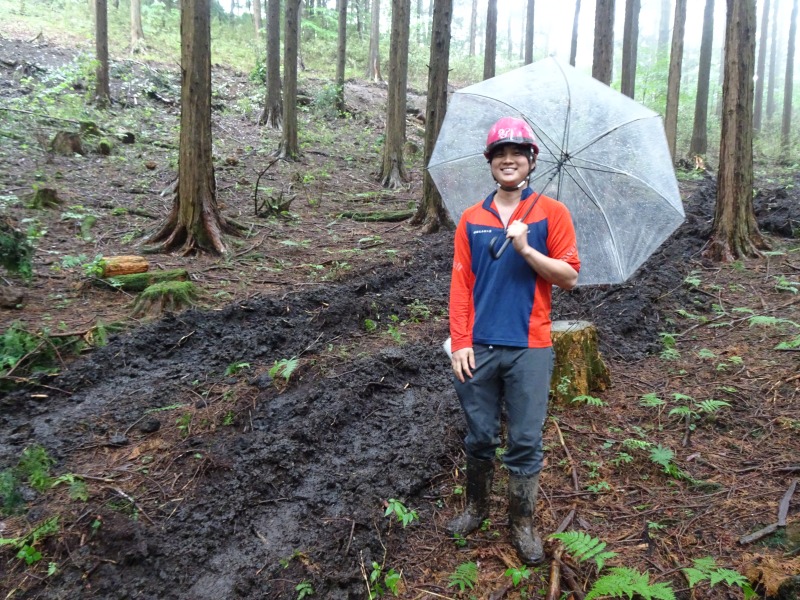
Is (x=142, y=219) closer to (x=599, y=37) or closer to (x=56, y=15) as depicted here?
(x=599, y=37)

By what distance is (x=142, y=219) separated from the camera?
9.48m

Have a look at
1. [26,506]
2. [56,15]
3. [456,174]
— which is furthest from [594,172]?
[56,15]

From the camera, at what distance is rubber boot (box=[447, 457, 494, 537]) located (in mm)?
3055

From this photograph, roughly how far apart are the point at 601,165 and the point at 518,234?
1.46 m

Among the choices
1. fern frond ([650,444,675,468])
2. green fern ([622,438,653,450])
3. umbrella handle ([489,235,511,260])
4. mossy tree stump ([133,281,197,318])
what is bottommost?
fern frond ([650,444,675,468])

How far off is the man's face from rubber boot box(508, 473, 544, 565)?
1587 millimetres

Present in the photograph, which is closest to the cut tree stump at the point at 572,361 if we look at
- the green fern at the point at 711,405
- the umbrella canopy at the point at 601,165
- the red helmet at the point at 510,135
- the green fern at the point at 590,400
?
the green fern at the point at 590,400

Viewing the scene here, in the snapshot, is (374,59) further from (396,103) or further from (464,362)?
(464,362)

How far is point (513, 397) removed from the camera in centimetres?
276

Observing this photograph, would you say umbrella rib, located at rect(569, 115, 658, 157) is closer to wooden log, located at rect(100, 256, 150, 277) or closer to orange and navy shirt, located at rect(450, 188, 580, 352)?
orange and navy shirt, located at rect(450, 188, 580, 352)

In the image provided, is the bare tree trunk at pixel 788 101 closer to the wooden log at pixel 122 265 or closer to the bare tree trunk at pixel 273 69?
the bare tree trunk at pixel 273 69

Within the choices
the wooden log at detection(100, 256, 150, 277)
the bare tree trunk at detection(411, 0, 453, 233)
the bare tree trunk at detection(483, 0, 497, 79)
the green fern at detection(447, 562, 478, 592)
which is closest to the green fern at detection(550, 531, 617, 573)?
the green fern at detection(447, 562, 478, 592)

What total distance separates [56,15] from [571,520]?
99.1 feet

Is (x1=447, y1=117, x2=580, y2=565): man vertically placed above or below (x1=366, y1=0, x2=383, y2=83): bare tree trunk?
below
